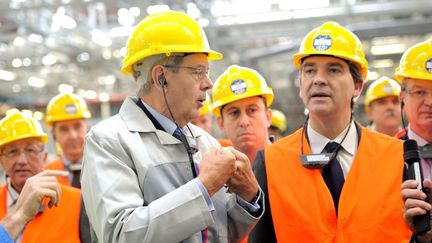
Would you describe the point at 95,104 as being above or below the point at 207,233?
above

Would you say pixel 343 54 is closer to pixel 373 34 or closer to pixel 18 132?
pixel 18 132

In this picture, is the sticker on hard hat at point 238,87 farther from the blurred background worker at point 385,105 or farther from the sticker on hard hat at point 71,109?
the sticker on hard hat at point 71,109

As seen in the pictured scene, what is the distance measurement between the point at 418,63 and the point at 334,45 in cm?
72

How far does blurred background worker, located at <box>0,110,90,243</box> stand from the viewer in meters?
3.02

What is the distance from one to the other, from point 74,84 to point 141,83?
45.1 feet

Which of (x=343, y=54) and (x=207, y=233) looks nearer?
(x=207, y=233)

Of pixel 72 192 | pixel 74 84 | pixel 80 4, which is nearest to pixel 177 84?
pixel 72 192

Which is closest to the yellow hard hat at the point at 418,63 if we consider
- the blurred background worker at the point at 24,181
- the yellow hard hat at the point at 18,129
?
the blurred background worker at the point at 24,181

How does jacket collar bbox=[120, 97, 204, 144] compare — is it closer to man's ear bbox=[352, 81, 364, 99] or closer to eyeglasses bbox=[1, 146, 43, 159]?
→ man's ear bbox=[352, 81, 364, 99]

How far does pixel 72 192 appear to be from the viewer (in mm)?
3242

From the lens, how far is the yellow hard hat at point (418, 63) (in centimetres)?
297

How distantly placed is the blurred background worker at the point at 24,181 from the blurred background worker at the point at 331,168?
124cm

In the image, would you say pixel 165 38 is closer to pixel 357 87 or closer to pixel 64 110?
pixel 357 87

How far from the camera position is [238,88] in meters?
3.99
